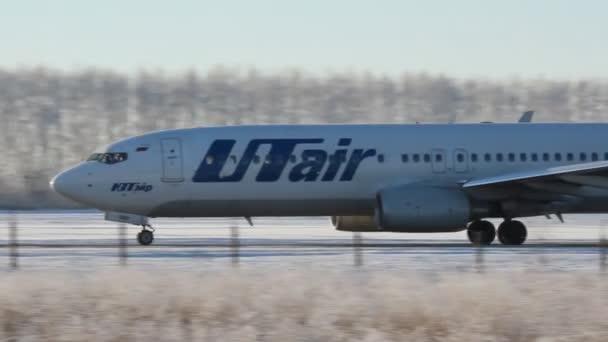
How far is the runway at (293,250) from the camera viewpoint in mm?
21812

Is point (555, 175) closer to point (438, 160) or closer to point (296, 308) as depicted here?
point (438, 160)

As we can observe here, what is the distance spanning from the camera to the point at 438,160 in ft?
92.9

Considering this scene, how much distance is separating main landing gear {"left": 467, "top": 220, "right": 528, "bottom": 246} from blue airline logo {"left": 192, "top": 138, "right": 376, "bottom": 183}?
292 centimetres

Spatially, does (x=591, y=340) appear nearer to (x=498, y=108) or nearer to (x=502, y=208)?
(x=502, y=208)

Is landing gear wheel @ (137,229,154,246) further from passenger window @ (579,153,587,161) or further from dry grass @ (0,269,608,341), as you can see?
dry grass @ (0,269,608,341)

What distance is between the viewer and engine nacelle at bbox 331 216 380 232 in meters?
29.9

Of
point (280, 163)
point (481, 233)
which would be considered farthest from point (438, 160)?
point (280, 163)

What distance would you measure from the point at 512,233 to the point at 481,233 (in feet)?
2.51

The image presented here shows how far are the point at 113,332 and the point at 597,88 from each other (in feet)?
299

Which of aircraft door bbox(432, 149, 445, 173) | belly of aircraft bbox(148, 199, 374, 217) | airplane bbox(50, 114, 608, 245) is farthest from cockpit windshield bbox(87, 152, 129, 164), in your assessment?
aircraft door bbox(432, 149, 445, 173)

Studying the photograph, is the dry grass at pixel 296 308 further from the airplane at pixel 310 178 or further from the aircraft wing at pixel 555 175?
the airplane at pixel 310 178

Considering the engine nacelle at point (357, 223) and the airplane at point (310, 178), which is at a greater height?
the airplane at point (310, 178)

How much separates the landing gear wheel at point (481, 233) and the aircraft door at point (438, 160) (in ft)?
4.89

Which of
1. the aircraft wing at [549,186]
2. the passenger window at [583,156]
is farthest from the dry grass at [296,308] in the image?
the passenger window at [583,156]
